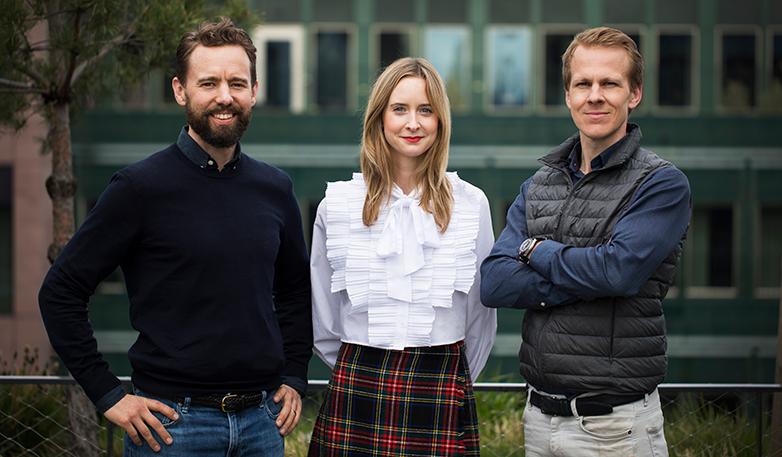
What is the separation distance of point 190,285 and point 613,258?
55.5 inches

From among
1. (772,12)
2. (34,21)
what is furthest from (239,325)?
(772,12)

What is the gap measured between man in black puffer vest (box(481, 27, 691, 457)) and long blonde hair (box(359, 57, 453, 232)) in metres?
0.37

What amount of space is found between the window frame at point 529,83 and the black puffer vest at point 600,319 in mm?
16388

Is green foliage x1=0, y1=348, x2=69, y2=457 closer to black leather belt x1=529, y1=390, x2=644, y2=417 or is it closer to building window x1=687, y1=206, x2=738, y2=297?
black leather belt x1=529, y1=390, x2=644, y2=417

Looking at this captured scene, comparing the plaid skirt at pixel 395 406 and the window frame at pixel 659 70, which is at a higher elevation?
the window frame at pixel 659 70

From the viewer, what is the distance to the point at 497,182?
64.8 ft

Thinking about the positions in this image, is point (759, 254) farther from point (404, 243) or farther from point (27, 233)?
point (404, 243)

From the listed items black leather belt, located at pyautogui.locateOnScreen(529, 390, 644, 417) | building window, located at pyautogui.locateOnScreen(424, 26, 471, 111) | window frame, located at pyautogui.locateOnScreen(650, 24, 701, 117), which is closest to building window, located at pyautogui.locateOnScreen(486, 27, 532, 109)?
building window, located at pyautogui.locateOnScreen(424, 26, 471, 111)

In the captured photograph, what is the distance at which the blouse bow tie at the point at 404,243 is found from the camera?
3799mm

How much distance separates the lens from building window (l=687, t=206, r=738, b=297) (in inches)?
800

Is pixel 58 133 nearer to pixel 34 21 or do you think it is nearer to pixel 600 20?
pixel 34 21

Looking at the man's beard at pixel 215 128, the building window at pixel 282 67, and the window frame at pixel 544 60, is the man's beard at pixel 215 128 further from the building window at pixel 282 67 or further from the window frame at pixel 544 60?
the window frame at pixel 544 60

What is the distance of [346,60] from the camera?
2006cm

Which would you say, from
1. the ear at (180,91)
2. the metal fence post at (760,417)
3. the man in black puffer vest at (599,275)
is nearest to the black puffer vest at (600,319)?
the man in black puffer vest at (599,275)
